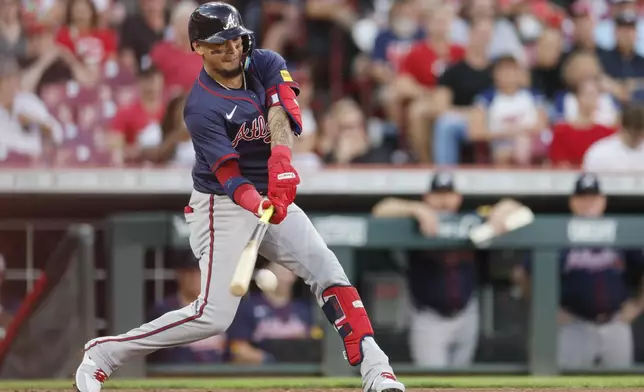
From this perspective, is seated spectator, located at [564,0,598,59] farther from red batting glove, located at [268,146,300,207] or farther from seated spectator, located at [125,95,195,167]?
red batting glove, located at [268,146,300,207]

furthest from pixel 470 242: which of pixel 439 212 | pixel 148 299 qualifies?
pixel 148 299

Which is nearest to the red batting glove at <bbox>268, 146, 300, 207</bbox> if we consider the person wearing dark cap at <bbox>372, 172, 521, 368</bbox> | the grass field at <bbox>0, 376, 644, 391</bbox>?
the grass field at <bbox>0, 376, 644, 391</bbox>

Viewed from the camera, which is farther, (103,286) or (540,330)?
(103,286)

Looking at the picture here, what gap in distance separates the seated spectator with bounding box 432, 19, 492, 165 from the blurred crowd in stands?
11 millimetres

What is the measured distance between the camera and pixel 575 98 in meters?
8.62

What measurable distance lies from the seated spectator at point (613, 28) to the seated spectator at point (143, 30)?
3.41m

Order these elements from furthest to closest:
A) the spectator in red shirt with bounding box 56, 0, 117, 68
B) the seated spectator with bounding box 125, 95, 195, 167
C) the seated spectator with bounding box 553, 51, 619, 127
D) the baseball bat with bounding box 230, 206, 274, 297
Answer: the spectator in red shirt with bounding box 56, 0, 117, 68
the seated spectator with bounding box 553, 51, 619, 127
the seated spectator with bounding box 125, 95, 195, 167
the baseball bat with bounding box 230, 206, 274, 297

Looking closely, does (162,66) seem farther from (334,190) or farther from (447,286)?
(447,286)

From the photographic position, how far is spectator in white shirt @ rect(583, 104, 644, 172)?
784cm

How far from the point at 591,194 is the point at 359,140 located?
1748mm

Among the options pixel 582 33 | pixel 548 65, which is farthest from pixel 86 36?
pixel 582 33

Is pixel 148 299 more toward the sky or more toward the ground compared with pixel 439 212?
more toward the ground

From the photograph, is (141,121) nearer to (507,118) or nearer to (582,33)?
(507,118)

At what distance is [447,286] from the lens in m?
7.45
